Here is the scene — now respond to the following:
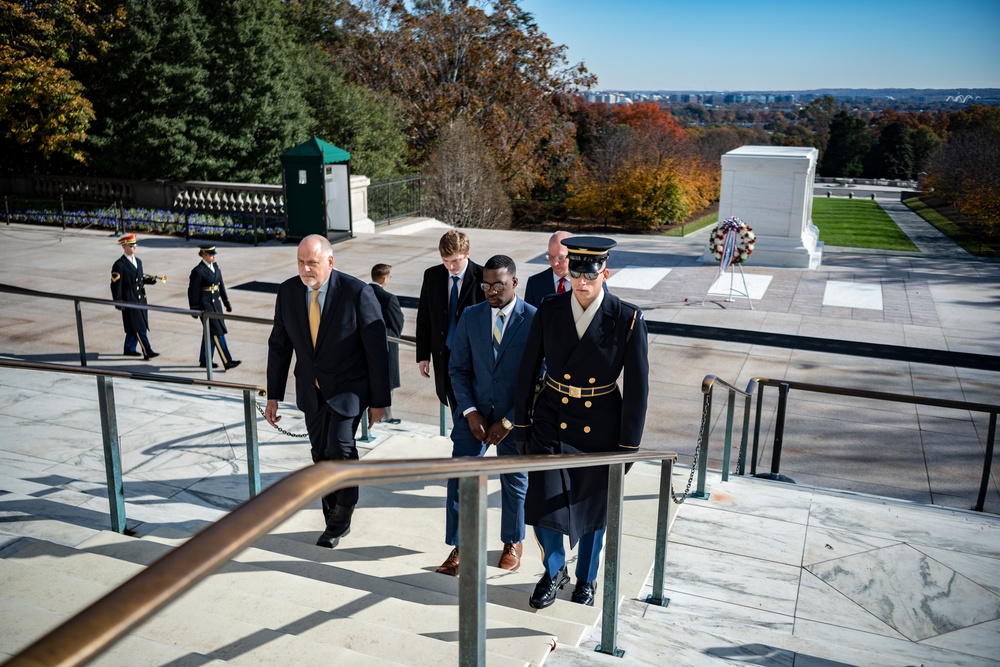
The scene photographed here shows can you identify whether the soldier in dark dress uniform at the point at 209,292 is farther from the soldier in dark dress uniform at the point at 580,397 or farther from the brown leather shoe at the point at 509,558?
the soldier in dark dress uniform at the point at 580,397

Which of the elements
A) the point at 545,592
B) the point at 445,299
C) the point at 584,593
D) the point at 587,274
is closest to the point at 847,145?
the point at 445,299

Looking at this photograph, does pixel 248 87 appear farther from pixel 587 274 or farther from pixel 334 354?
pixel 587 274

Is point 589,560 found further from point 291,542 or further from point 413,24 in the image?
point 413,24

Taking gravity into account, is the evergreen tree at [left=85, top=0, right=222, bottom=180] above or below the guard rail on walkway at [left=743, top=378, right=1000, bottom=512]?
above

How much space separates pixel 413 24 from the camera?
40.2 metres

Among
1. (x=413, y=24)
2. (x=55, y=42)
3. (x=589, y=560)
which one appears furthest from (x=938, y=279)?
(x=413, y=24)

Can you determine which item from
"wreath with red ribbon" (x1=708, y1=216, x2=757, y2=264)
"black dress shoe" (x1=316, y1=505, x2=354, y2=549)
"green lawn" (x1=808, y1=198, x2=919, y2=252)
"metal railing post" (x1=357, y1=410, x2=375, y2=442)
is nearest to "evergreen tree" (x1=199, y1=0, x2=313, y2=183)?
"wreath with red ribbon" (x1=708, y1=216, x2=757, y2=264)

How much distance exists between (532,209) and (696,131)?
A: 127 ft

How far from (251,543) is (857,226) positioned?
121 feet

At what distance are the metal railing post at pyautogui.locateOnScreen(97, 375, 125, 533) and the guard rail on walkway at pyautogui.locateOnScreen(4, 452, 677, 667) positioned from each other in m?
2.79

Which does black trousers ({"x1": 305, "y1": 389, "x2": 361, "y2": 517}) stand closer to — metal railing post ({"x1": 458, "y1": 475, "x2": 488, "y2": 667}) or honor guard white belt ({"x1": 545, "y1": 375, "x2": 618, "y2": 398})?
honor guard white belt ({"x1": 545, "y1": 375, "x2": 618, "y2": 398})

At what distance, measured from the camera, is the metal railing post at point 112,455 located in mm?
4832

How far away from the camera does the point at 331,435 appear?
5305mm

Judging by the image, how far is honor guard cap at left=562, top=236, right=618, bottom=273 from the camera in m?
4.60
